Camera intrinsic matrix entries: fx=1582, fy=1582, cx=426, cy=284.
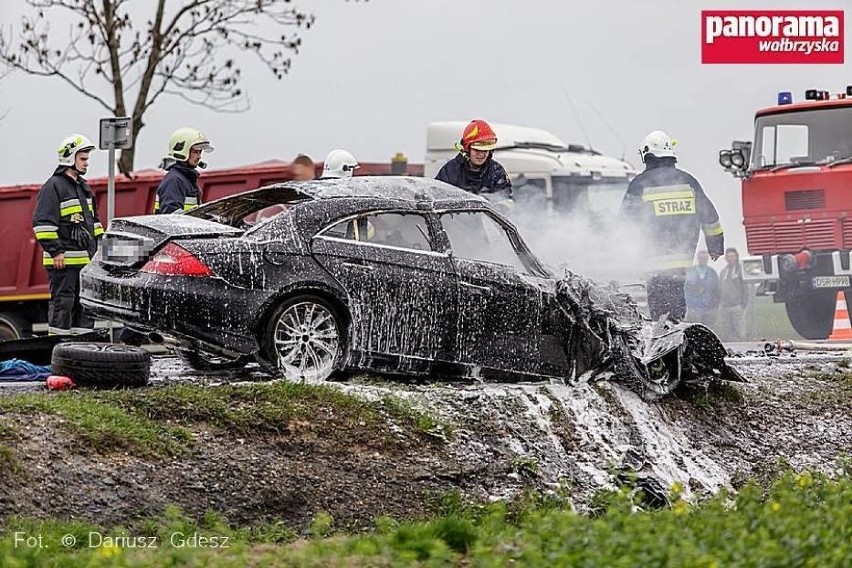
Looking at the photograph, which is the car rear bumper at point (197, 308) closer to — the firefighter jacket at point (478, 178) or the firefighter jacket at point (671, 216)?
the firefighter jacket at point (478, 178)

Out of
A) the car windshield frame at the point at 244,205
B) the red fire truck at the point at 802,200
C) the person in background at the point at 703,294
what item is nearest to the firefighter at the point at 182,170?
the car windshield frame at the point at 244,205

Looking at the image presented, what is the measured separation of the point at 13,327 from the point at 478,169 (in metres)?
8.55

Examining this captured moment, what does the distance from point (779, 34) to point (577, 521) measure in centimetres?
1975

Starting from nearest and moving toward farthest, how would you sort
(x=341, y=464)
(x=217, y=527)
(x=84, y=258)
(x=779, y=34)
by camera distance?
1. (x=217, y=527)
2. (x=341, y=464)
3. (x=84, y=258)
4. (x=779, y=34)

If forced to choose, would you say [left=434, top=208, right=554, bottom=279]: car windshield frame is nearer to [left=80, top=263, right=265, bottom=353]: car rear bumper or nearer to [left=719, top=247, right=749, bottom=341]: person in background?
[left=80, top=263, right=265, bottom=353]: car rear bumper

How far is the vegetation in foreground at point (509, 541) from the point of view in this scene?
6.45 metres

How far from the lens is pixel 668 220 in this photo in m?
14.4

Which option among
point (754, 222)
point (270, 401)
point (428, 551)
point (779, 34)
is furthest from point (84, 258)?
point (779, 34)

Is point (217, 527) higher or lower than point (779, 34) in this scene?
lower

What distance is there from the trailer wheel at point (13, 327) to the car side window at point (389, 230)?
971cm

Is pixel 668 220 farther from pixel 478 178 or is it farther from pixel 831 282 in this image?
pixel 831 282

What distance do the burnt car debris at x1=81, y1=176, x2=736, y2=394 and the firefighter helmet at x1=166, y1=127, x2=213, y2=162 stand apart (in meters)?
2.46

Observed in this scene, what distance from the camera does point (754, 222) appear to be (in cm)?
2239

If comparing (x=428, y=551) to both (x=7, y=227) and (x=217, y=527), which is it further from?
(x=7, y=227)
